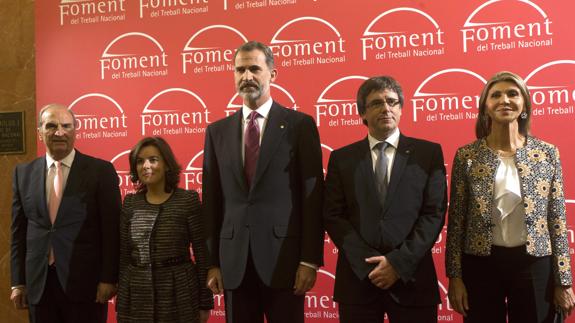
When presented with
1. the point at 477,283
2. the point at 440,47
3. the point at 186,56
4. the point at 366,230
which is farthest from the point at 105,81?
the point at 477,283

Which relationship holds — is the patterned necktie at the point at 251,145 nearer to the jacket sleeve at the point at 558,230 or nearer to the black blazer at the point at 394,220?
the black blazer at the point at 394,220

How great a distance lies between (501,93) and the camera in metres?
2.68

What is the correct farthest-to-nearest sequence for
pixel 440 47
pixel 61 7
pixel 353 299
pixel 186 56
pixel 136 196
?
pixel 61 7
pixel 186 56
pixel 440 47
pixel 136 196
pixel 353 299

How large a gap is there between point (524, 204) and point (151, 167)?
6.08 ft

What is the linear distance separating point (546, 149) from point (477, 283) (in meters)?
0.70

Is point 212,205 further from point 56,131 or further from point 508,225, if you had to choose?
point 508,225

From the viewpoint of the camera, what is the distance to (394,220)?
2.46 meters

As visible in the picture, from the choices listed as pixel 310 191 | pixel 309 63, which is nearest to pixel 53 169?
pixel 310 191

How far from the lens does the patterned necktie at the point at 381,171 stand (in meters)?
2.54

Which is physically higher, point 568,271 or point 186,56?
point 186,56

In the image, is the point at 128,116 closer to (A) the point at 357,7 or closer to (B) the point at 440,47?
(A) the point at 357,7

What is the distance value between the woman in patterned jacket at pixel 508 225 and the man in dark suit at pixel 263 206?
2.24 feet

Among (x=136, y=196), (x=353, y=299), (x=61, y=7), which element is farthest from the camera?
(x=61, y=7)

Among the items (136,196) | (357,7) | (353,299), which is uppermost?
(357,7)
